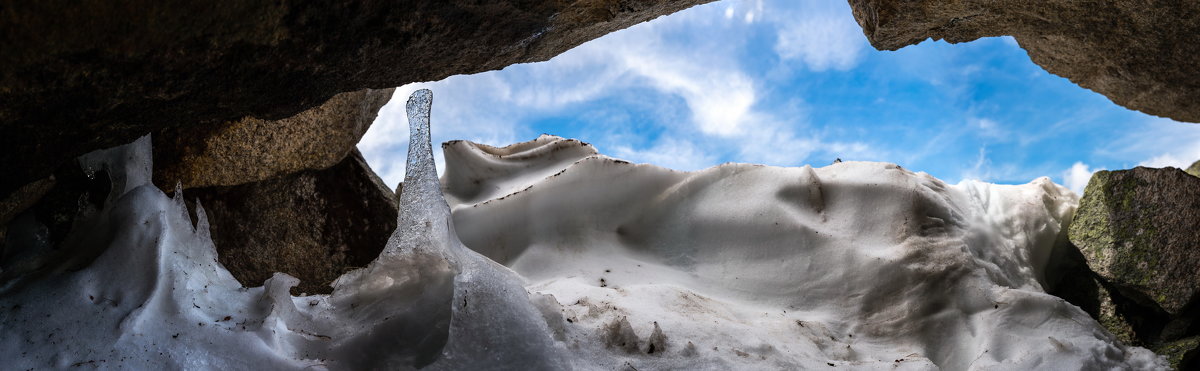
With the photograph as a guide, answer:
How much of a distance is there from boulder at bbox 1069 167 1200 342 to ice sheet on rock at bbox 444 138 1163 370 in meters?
0.18

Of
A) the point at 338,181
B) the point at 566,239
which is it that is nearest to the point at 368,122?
the point at 338,181

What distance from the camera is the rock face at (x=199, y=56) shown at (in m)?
0.98

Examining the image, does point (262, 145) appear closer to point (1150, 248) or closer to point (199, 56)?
point (199, 56)

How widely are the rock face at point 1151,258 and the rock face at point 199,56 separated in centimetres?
173

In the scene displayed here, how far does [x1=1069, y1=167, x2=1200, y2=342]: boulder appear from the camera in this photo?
2182 millimetres

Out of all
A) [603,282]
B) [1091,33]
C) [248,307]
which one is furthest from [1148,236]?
[248,307]

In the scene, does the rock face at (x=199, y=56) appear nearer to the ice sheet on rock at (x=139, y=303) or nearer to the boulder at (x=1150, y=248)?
the ice sheet on rock at (x=139, y=303)

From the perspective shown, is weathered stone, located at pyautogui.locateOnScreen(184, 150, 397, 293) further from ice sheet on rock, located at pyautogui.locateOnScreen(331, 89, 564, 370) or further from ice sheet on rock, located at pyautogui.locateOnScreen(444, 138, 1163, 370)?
ice sheet on rock, located at pyautogui.locateOnScreen(331, 89, 564, 370)

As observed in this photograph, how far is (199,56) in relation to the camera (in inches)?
43.7

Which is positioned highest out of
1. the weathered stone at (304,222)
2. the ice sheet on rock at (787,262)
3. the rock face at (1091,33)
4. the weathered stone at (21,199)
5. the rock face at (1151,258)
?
the rock face at (1091,33)

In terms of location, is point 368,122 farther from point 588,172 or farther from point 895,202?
point 895,202

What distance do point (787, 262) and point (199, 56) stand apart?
1.71 meters

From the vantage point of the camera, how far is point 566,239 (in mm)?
2520

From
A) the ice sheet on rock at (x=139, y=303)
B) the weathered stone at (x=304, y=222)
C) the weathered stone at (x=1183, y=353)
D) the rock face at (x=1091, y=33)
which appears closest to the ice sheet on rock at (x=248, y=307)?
the ice sheet on rock at (x=139, y=303)
